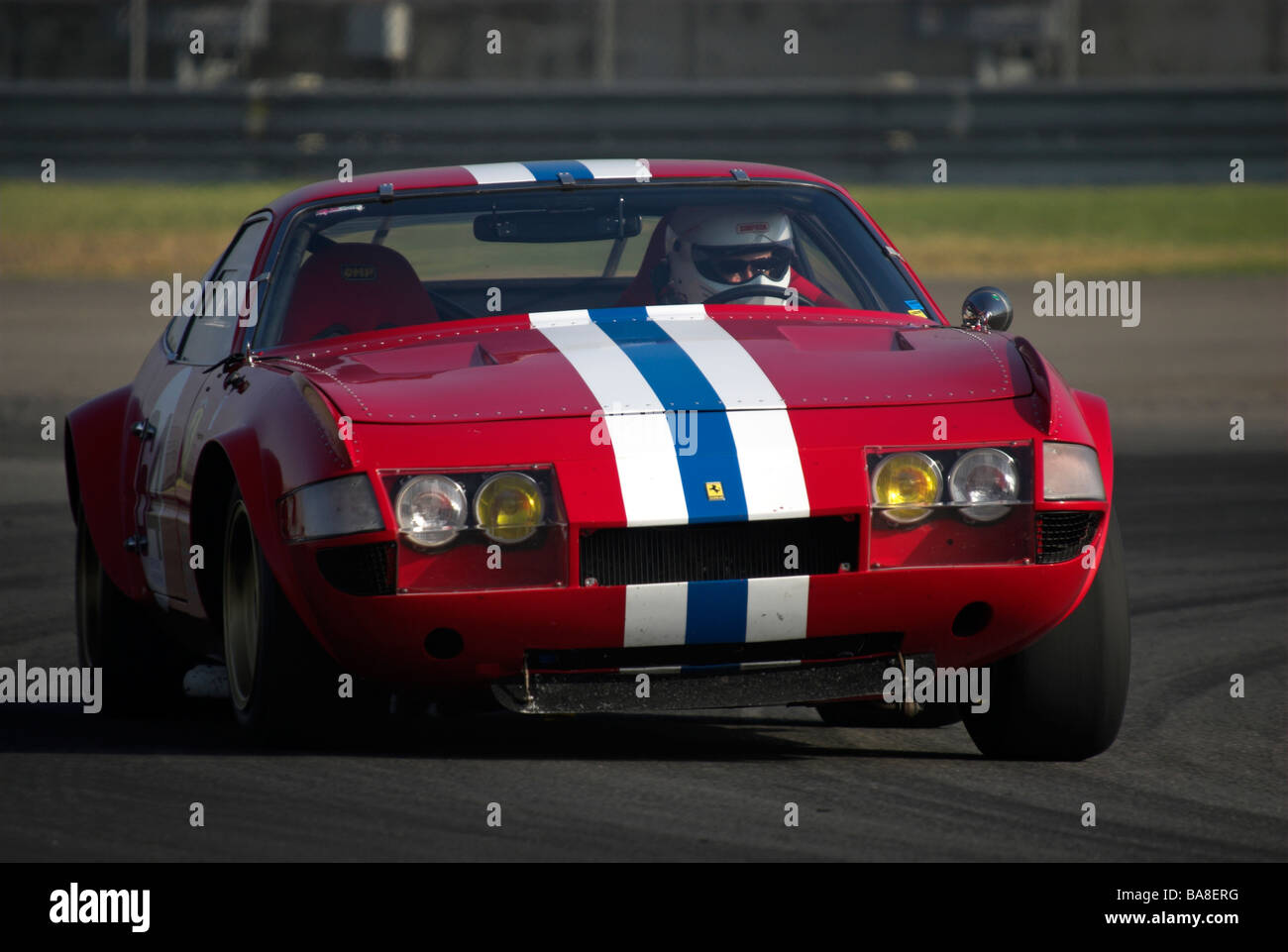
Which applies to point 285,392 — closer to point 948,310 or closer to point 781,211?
point 781,211

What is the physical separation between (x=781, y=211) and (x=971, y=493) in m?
1.62

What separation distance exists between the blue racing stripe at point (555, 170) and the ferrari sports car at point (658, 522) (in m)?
0.60

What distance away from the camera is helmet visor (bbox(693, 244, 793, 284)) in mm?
6094

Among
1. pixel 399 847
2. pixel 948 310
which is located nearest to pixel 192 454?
pixel 399 847

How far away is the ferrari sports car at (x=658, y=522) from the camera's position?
4715 millimetres

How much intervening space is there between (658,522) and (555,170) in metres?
1.86

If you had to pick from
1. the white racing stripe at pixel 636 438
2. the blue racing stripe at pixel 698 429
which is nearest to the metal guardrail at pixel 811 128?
the blue racing stripe at pixel 698 429

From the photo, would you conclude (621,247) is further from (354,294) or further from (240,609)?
(240,609)

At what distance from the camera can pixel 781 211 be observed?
20.5 feet

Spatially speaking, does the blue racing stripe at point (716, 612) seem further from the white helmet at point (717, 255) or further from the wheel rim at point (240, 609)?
the white helmet at point (717, 255)

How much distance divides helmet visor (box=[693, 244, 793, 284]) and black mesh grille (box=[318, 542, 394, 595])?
164 cm

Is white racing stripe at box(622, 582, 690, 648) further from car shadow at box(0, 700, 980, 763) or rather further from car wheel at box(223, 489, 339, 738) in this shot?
car wheel at box(223, 489, 339, 738)
